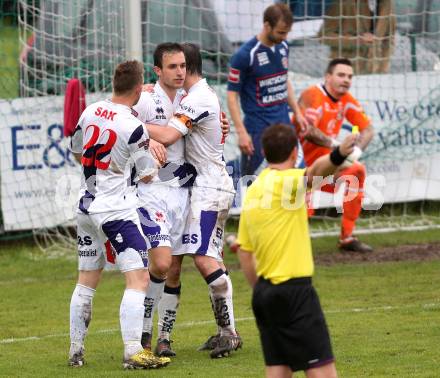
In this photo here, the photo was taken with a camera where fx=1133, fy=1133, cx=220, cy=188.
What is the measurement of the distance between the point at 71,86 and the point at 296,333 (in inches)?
236

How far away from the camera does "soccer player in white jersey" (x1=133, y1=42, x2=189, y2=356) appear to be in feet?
25.9

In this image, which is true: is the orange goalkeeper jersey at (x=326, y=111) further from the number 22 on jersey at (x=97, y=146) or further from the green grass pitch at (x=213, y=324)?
the number 22 on jersey at (x=97, y=146)

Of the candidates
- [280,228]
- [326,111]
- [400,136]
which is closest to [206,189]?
[280,228]

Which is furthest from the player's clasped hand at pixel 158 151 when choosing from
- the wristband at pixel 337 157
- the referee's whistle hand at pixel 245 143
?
the referee's whistle hand at pixel 245 143

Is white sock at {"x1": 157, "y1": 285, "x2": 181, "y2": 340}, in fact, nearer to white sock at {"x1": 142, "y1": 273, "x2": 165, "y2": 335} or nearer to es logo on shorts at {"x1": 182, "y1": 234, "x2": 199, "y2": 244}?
white sock at {"x1": 142, "y1": 273, "x2": 165, "y2": 335}

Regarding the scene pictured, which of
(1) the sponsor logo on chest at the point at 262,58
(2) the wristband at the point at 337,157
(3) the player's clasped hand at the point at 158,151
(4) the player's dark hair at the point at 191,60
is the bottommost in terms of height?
(3) the player's clasped hand at the point at 158,151

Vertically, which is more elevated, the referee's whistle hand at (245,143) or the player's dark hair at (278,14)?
the player's dark hair at (278,14)

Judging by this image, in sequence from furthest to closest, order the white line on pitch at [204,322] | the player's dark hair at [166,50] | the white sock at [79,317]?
the white line on pitch at [204,322], the player's dark hair at [166,50], the white sock at [79,317]

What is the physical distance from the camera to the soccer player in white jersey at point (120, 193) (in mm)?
7441

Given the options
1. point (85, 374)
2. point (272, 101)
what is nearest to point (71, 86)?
point (272, 101)

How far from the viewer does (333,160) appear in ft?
18.1

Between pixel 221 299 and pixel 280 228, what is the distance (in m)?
2.35

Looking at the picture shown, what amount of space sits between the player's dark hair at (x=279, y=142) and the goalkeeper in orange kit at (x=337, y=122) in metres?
6.38

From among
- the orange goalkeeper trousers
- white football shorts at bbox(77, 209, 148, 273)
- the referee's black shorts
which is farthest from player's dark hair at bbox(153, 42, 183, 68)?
the orange goalkeeper trousers
